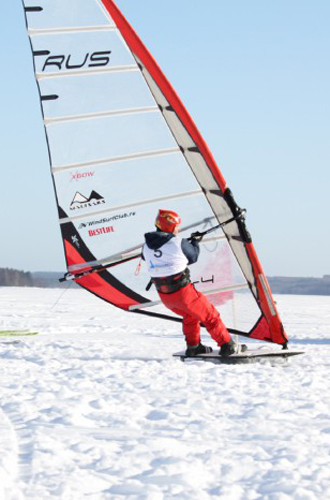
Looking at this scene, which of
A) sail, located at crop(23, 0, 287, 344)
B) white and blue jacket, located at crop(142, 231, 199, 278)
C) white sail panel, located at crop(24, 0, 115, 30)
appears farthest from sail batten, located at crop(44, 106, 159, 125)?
white and blue jacket, located at crop(142, 231, 199, 278)

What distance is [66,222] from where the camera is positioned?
6.10 metres

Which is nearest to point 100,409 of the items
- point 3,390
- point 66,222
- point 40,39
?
point 3,390

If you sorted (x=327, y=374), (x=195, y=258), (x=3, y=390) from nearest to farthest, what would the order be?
(x=3, y=390) → (x=327, y=374) → (x=195, y=258)

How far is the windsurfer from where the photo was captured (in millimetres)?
5676

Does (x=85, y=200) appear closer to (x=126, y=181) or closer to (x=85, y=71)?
(x=126, y=181)

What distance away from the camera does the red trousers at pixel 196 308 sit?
5.72 metres

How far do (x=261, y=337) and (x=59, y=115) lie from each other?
2698mm

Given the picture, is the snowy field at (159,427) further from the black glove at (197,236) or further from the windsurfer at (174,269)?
the black glove at (197,236)

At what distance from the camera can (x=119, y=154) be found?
603 centimetres

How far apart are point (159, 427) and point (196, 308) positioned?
224cm

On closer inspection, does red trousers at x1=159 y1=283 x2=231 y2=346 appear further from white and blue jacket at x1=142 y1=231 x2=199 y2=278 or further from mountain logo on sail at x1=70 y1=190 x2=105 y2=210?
mountain logo on sail at x1=70 y1=190 x2=105 y2=210

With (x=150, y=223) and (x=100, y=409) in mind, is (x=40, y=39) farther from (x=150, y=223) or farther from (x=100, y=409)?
(x=100, y=409)

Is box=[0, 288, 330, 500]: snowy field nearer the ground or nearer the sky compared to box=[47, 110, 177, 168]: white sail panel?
nearer the ground

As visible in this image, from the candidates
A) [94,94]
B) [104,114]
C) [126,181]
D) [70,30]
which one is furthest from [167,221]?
[70,30]
